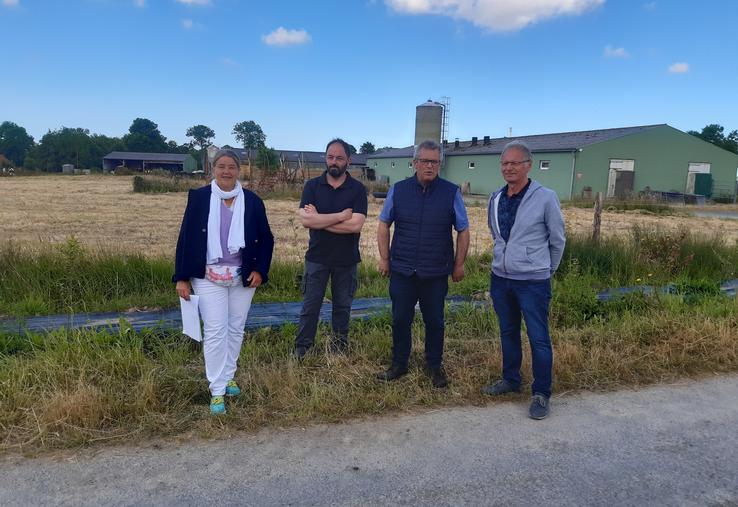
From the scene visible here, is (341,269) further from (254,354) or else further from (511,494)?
(511,494)

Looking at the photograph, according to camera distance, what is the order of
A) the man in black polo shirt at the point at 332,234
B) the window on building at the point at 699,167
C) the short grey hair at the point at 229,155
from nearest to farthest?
→ the short grey hair at the point at 229,155 < the man in black polo shirt at the point at 332,234 < the window on building at the point at 699,167

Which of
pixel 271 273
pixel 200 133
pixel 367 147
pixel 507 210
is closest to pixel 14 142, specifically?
pixel 200 133

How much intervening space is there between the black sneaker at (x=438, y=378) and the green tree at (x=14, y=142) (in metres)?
134

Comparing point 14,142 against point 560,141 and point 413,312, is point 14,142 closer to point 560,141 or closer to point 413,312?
point 560,141

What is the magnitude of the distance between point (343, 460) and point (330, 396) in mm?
693

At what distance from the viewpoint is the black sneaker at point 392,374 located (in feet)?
12.9

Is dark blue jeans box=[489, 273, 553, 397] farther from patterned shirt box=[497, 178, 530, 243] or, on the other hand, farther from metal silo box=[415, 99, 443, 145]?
metal silo box=[415, 99, 443, 145]

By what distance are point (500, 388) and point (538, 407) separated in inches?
13.4

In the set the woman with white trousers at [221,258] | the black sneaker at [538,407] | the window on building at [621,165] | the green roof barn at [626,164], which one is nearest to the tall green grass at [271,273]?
the woman with white trousers at [221,258]

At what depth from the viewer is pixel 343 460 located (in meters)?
2.87

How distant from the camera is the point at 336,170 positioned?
159 inches

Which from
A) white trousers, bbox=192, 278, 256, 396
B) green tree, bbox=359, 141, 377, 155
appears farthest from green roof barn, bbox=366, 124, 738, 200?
green tree, bbox=359, 141, 377, 155

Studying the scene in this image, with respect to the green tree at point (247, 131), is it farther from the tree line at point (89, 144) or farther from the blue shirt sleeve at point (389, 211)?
the blue shirt sleeve at point (389, 211)

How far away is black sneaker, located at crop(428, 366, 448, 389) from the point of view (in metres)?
3.84
